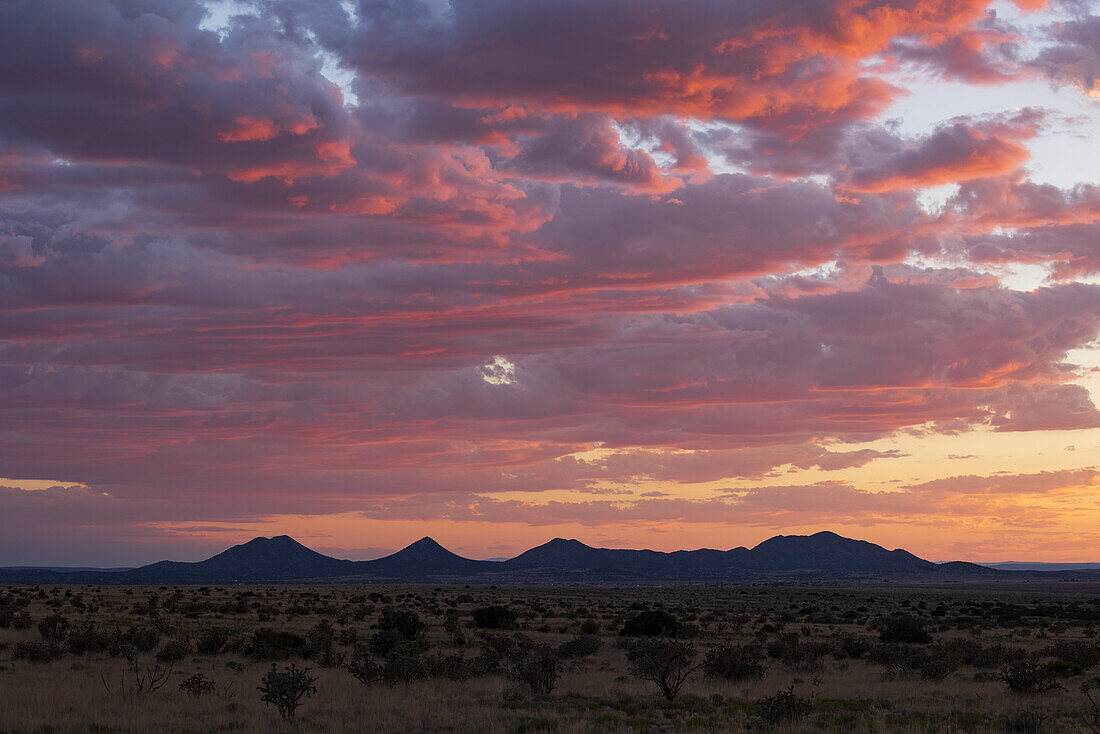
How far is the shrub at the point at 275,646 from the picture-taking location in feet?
115

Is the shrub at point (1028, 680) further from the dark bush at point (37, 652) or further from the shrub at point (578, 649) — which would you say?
the dark bush at point (37, 652)

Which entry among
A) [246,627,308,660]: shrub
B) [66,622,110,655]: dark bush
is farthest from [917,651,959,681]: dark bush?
[66,622,110,655]: dark bush

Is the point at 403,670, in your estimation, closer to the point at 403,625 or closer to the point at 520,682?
the point at 520,682

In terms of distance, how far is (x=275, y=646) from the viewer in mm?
36156

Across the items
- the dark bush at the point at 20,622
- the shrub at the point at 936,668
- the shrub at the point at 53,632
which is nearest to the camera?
the shrub at the point at 936,668

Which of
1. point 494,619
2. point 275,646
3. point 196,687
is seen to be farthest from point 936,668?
point 494,619

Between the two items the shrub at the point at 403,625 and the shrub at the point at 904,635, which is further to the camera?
the shrub at the point at 904,635

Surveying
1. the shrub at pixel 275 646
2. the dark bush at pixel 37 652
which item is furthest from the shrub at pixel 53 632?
the shrub at pixel 275 646

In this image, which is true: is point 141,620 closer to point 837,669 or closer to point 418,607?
point 418,607

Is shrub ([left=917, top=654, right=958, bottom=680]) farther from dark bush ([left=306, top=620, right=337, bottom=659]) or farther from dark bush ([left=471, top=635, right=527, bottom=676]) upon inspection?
dark bush ([left=306, top=620, right=337, bottom=659])

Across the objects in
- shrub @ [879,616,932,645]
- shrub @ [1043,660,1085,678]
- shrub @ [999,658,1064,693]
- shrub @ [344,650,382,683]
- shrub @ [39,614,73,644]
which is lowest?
shrub @ [879,616,932,645]

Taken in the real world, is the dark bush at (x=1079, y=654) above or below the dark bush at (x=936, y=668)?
below

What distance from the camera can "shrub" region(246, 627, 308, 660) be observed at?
1377 inches

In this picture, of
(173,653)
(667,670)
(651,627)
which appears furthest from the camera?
(651,627)
